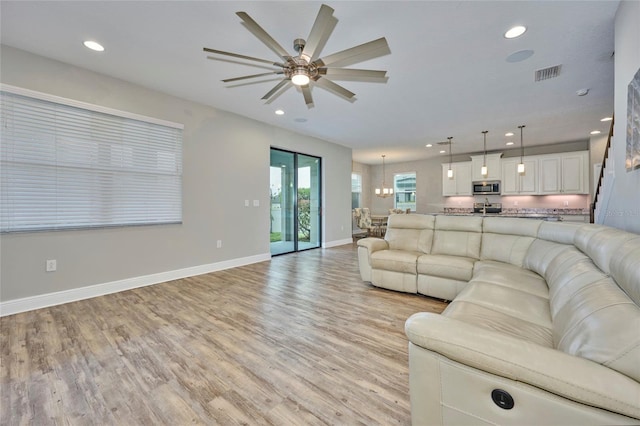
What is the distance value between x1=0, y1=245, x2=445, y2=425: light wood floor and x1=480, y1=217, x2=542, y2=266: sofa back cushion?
34.7 inches

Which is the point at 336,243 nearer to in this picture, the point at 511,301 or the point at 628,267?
the point at 511,301

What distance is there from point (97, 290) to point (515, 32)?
18.0 ft

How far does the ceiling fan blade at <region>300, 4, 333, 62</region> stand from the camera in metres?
1.77

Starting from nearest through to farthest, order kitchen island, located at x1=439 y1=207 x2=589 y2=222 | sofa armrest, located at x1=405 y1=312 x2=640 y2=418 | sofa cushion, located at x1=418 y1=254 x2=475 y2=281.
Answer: sofa armrest, located at x1=405 y1=312 x2=640 y2=418 → sofa cushion, located at x1=418 y1=254 x2=475 y2=281 → kitchen island, located at x1=439 y1=207 x2=589 y2=222

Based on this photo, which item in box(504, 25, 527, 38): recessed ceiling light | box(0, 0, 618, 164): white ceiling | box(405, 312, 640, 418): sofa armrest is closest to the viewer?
box(405, 312, 640, 418): sofa armrest

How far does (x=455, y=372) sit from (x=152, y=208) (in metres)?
4.19

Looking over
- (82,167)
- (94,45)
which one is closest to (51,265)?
(82,167)

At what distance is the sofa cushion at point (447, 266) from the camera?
2988mm

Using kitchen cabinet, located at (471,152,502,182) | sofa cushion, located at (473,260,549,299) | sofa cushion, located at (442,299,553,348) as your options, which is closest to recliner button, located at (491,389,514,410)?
sofa cushion, located at (442,299,553,348)

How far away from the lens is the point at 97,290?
3404 millimetres

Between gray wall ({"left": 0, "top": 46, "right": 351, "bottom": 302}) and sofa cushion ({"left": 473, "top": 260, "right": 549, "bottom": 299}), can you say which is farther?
gray wall ({"left": 0, "top": 46, "right": 351, "bottom": 302})

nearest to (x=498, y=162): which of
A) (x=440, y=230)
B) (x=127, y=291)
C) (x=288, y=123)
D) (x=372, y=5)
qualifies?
(x=440, y=230)

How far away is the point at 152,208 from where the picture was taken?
3918mm

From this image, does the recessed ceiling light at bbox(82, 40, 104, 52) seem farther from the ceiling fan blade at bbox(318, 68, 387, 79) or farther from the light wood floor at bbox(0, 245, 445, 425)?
the light wood floor at bbox(0, 245, 445, 425)
